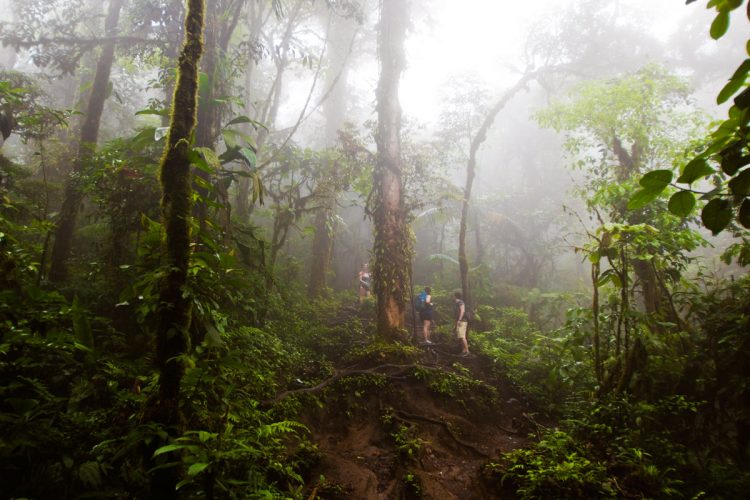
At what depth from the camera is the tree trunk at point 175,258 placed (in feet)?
6.89

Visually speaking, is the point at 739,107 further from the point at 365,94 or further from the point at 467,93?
the point at 365,94

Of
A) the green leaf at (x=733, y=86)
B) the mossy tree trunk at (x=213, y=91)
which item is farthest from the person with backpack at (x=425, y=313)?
the green leaf at (x=733, y=86)

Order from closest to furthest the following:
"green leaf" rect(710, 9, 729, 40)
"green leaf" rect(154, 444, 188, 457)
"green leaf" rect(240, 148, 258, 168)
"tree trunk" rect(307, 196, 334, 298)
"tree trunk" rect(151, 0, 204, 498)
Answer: "green leaf" rect(710, 9, 729, 40), "green leaf" rect(154, 444, 188, 457), "tree trunk" rect(151, 0, 204, 498), "green leaf" rect(240, 148, 258, 168), "tree trunk" rect(307, 196, 334, 298)

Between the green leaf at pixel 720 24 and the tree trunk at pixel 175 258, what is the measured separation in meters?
2.36

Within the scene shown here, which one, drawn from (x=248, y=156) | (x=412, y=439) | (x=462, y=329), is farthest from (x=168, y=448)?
(x=462, y=329)

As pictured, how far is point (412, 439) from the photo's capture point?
4871mm

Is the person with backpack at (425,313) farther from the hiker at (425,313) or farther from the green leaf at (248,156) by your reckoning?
the green leaf at (248,156)

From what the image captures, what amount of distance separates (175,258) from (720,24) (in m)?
2.51

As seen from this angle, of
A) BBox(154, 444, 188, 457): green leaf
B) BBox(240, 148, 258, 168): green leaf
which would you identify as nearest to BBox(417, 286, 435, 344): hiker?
BBox(240, 148, 258, 168): green leaf

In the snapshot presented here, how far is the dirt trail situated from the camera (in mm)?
4105

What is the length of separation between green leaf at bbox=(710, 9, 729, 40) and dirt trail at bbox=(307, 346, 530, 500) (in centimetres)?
415

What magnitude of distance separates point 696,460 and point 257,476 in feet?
13.7

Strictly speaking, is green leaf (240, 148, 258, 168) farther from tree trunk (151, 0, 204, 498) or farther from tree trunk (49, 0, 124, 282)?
tree trunk (151, 0, 204, 498)

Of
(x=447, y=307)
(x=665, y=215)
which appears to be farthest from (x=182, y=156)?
(x=447, y=307)
